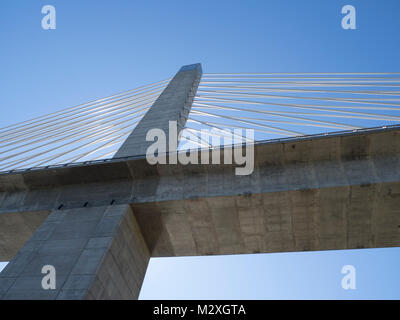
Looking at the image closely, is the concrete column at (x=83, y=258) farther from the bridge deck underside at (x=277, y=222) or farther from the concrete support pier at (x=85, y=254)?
the bridge deck underside at (x=277, y=222)

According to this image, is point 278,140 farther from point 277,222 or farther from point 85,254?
point 85,254

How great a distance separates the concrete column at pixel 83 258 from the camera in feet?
29.6

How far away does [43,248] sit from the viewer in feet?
34.2

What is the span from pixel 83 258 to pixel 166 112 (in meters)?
8.70

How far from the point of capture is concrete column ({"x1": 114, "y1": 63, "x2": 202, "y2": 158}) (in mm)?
13703

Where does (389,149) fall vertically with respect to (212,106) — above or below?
below

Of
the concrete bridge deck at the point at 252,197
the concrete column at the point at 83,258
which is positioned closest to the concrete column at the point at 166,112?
the concrete bridge deck at the point at 252,197

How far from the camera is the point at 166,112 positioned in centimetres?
1658

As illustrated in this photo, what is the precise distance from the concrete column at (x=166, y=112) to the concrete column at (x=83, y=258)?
9.55 feet

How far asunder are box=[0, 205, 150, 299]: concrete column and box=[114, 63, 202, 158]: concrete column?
115 inches

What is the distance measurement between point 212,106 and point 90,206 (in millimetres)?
8339

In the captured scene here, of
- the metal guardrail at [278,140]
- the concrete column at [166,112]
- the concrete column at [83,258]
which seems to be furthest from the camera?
the concrete column at [166,112]
